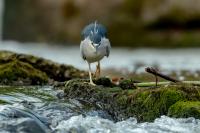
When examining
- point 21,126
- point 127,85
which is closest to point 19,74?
point 127,85

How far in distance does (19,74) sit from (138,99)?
2.71 metres

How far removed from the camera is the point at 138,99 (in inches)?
295

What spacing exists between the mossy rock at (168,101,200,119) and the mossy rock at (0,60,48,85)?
9.87ft

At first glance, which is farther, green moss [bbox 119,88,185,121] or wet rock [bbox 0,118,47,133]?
green moss [bbox 119,88,185,121]

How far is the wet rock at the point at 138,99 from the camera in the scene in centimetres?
739

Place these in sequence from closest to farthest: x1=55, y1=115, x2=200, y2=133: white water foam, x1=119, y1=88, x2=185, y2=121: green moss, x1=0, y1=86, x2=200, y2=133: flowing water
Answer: x1=0, y1=86, x2=200, y2=133: flowing water
x1=55, y1=115, x2=200, y2=133: white water foam
x1=119, y1=88, x2=185, y2=121: green moss

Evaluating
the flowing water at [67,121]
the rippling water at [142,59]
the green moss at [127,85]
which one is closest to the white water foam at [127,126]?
the flowing water at [67,121]

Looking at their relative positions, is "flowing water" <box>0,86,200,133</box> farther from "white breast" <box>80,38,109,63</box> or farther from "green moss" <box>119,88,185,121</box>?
"white breast" <box>80,38,109,63</box>

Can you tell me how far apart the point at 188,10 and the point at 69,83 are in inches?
933

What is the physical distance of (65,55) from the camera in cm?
2473

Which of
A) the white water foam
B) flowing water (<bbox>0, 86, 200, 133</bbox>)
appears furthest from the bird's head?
the white water foam

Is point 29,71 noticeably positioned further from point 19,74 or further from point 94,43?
point 94,43

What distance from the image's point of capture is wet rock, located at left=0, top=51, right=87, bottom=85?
9.58 m

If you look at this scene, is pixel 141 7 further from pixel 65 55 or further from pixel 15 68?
pixel 15 68
